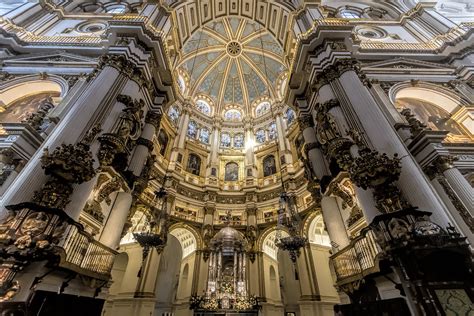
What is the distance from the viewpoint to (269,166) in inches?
861

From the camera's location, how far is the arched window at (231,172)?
72.2 feet

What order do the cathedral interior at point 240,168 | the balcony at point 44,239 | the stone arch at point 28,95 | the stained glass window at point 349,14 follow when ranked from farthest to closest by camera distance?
the stained glass window at point 349,14, the stone arch at point 28,95, the cathedral interior at point 240,168, the balcony at point 44,239

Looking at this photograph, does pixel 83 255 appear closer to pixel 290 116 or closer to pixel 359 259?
pixel 359 259

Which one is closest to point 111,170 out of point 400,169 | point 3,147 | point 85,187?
point 85,187

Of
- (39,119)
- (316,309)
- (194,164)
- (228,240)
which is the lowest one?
(316,309)

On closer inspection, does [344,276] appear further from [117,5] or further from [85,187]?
[117,5]

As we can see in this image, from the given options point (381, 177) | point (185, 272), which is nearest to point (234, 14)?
point (381, 177)

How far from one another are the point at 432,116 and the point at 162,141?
18.7m

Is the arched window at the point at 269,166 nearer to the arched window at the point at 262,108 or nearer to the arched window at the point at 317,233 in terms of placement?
the arched window at the point at 317,233

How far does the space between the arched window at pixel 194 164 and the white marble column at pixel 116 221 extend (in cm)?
1140

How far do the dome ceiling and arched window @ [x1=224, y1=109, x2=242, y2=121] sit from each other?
0.67 metres

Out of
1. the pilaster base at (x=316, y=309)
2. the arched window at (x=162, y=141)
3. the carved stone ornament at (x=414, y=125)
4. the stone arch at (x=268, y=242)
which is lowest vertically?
the pilaster base at (x=316, y=309)

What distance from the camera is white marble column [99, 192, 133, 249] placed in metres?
8.43

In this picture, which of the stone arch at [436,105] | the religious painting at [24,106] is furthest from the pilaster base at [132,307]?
the stone arch at [436,105]
